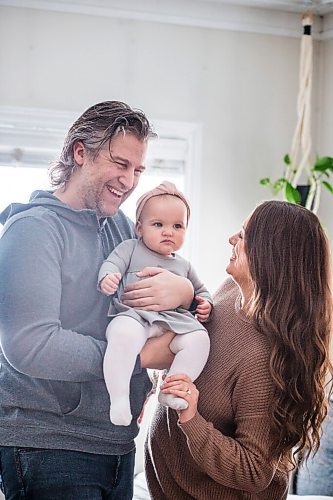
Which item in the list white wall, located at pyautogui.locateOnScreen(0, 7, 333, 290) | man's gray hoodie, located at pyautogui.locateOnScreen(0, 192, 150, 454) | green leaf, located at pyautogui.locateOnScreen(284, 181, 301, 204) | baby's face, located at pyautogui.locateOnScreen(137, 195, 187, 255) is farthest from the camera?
green leaf, located at pyautogui.locateOnScreen(284, 181, 301, 204)

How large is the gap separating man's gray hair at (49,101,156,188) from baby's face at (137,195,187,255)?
15 cm

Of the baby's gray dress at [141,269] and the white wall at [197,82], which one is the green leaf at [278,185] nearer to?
the white wall at [197,82]

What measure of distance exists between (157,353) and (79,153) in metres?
0.48

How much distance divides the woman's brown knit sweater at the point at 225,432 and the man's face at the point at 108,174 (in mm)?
386

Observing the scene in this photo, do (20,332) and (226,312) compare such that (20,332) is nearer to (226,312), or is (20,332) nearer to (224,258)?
(226,312)

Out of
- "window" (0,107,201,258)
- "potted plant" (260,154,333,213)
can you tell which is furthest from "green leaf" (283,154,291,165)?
"window" (0,107,201,258)

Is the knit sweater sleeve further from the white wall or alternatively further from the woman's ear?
the white wall

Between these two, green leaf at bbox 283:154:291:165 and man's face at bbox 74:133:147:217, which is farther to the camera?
green leaf at bbox 283:154:291:165

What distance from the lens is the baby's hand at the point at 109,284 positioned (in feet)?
5.58

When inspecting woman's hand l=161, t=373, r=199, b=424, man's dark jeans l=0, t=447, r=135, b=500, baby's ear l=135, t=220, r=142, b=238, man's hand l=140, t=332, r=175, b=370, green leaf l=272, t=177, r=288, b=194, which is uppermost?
green leaf l=272, t=177, r=288, b=194

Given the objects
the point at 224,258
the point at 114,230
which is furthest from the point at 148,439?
the point at 224,258

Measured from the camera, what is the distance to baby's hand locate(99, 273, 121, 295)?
170cm

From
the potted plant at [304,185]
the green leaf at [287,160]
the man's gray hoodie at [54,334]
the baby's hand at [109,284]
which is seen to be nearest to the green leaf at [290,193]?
the potted plant at [304,185]

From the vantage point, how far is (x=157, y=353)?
175 cm
